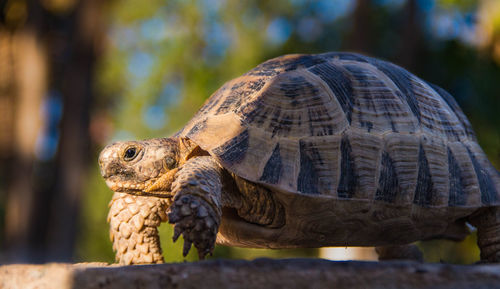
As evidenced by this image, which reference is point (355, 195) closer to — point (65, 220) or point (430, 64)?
point (65, 220)

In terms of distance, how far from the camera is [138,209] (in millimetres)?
3199

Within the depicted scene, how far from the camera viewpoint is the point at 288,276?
2.24 meters

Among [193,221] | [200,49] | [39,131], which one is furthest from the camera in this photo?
[200,49]

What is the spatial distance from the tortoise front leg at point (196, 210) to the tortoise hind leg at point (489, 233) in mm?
1862

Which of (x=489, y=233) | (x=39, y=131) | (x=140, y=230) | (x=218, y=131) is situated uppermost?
(x=218, y=131)

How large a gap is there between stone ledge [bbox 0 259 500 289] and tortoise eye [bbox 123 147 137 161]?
69 cm

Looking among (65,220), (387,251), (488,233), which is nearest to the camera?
(488,233)

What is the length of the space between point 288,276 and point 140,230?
1.27 metres

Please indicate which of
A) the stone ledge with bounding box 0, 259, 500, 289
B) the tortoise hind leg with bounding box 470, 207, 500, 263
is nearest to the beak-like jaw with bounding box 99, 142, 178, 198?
the stone ledge with bounding box 0, 259, 500, 289

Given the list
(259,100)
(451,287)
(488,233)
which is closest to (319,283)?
(451,287)

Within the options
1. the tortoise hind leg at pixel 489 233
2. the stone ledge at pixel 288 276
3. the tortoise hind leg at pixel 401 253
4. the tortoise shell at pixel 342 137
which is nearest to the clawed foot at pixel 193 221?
the stone ledge at pixel 288 276

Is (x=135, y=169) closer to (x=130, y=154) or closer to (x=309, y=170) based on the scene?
(x=130, y=154)

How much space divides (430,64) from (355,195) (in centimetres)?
1023

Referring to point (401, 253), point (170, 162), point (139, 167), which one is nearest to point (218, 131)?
point (170, 162)
